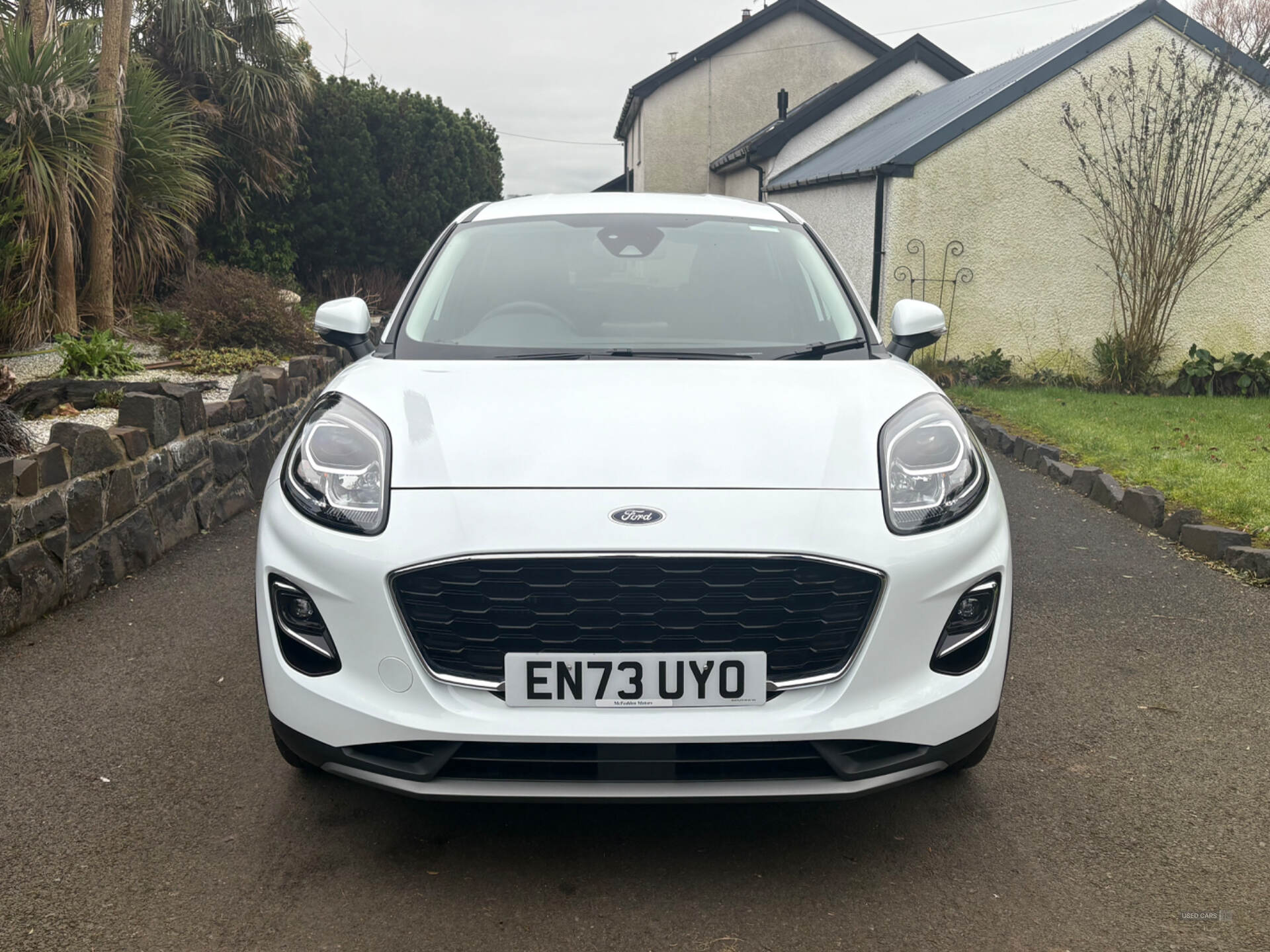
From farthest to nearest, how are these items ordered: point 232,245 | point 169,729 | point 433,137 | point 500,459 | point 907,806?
point 433,137, point 232,245, point 169,729, point 907,806, point 500,459

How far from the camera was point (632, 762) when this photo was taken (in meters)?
2.30

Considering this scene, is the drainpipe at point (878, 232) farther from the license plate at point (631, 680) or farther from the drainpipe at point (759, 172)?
the license plate at point (631, 680)

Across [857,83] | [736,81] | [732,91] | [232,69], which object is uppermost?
[736,81]

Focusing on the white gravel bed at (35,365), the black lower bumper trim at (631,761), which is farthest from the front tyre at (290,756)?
the white gravel bed at (35,365)

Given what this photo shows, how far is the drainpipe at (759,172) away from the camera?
71.9ft

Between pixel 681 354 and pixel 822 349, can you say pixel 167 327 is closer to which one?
pixel 681 354

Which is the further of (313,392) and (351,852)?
(313,392)

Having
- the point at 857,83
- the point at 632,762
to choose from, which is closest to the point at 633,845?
the point at 632,762

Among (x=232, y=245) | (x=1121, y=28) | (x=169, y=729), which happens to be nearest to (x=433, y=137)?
(x=232, y=245)

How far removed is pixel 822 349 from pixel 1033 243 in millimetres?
10506

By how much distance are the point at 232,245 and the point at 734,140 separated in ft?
54.3

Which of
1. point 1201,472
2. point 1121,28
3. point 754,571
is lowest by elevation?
point 1201,472

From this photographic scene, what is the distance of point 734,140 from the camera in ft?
99.5

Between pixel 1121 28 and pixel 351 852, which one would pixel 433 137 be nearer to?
pixel 1121 28
